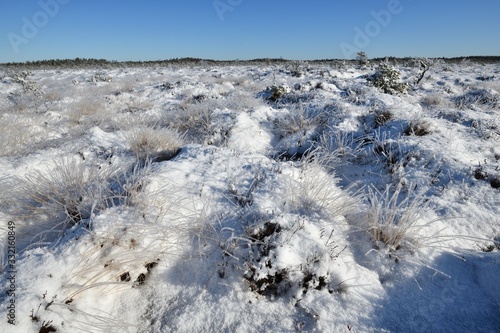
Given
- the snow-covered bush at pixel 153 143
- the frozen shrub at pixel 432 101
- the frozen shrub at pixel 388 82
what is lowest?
the snow-covered bush at pixel 153 143

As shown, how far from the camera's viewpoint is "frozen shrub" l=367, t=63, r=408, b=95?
739 cm

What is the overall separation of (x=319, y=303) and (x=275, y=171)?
154cm

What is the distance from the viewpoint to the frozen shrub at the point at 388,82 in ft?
24.2

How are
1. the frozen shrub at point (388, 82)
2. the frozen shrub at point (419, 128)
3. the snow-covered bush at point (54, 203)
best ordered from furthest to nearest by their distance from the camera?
the frozen shrub at point (388, 82), the frozen shrub at point (419, 128), the snow-covered bush at point (54, 203)

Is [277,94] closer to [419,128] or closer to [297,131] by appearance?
[297,131]

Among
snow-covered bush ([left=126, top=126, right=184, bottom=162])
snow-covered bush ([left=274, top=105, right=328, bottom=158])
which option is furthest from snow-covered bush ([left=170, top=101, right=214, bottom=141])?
snow-covered bush ([left=274, top=105, right=328, bottom=158])

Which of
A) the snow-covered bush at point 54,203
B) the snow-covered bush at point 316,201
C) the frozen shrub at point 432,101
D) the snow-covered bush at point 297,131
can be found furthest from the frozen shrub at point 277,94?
the snow-covered bush at point 54,203

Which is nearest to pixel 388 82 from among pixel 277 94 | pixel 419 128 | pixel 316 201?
pixel 277 94

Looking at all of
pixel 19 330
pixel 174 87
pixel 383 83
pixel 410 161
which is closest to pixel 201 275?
pixel 19 330

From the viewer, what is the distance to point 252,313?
5.68ft

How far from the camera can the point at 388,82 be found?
24.6 ft

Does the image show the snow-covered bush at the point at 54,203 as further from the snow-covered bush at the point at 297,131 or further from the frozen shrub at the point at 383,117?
the frozen shrub at the point at 383,117

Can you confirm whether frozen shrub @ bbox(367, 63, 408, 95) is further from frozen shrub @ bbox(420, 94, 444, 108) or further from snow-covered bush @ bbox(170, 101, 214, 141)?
snow-covered bush @ bbox(170, 101, 214, 141)

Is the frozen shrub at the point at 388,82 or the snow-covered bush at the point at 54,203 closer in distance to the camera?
the snow-covered bush at the point at 54,203
